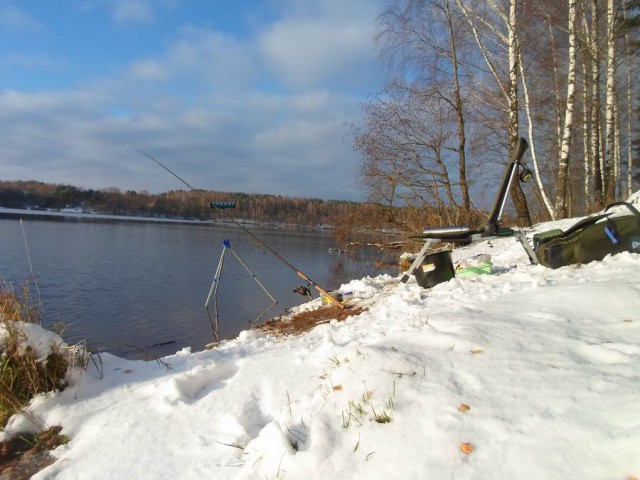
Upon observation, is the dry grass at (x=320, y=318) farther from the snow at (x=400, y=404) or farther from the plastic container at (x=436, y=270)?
the snow at (x=400, y=404)

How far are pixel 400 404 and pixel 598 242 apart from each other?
399 cm

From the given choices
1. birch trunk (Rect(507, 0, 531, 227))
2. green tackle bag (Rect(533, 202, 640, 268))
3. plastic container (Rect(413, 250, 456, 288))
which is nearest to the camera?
green tackle bag (Rect(533, 202, 640, 268))

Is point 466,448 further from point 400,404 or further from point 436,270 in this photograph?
point 436,270

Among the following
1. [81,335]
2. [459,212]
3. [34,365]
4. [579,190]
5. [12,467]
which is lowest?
[81,335]

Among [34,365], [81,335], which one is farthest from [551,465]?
[81,335]

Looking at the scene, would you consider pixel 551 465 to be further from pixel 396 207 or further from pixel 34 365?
pixel 396 207

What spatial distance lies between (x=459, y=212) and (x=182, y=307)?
948cm

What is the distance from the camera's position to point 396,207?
50.1 ft

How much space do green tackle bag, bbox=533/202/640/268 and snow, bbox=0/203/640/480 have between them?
1.29m

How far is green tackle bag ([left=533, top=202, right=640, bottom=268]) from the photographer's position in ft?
14.9

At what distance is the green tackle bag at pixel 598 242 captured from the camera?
14.9 feet

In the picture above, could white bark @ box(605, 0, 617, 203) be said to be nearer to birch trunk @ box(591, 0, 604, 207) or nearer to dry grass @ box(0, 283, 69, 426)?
birch trunk @ box(591, 0, 604, 207)

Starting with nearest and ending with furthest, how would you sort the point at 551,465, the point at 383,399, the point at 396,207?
the point at 551,465
the point at 383,399
the point at 396,207

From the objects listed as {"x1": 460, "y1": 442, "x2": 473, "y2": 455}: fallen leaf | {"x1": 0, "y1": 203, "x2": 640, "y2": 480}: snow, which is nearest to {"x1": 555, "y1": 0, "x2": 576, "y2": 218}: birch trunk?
{"x1": 0, "y1": 203, "x2": 640, "y2": 480}: snow
